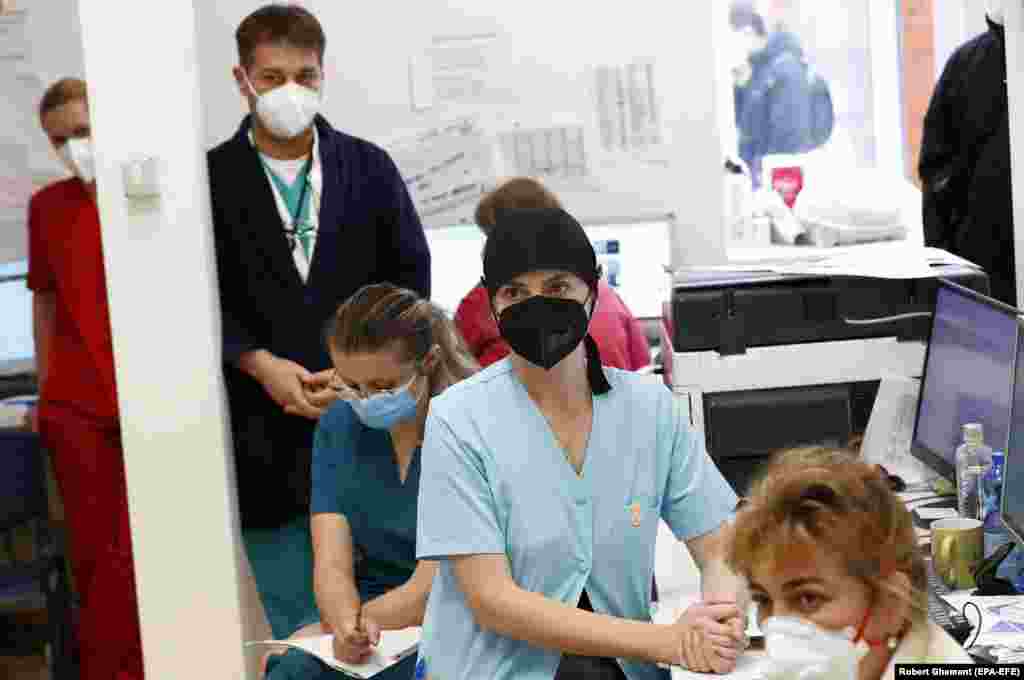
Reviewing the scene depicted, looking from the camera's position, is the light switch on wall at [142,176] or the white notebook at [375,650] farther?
the light switch on wall at [142,176]

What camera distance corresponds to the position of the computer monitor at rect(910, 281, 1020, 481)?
8.35 feet

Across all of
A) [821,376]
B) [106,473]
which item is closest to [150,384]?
[106,473]

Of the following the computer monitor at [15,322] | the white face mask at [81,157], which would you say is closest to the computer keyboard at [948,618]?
the white face mask at [81,157]

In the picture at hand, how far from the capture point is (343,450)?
275 centimetres

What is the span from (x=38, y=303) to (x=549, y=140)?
1852 millimetres

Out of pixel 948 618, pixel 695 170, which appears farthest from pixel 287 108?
pixel 695 170

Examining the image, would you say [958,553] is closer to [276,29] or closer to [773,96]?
[276,29]

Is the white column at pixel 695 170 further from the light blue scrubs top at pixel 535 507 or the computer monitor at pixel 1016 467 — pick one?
the light blue scrubs top at pixel 535 507

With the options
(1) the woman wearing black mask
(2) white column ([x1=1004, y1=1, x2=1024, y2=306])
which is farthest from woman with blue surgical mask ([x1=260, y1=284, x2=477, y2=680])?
(2) white column ([x1=1004, y1=1, x2=1024, y2=306])

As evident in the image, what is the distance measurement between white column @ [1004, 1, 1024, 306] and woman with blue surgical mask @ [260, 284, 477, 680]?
1.26 metres

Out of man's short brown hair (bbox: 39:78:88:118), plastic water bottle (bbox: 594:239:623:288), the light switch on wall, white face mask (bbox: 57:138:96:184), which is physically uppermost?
man's short brown hair (bbox: 39:78:88:118)

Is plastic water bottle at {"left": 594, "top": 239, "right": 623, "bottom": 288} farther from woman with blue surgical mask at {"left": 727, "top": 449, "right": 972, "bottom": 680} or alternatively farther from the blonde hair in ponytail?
woman with blue surgical mask at {"left": 727, "top": 449, "right": 972, "bottom": 680}

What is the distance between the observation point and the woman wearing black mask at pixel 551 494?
82.5 inches

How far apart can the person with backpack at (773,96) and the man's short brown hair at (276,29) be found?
3.33m
